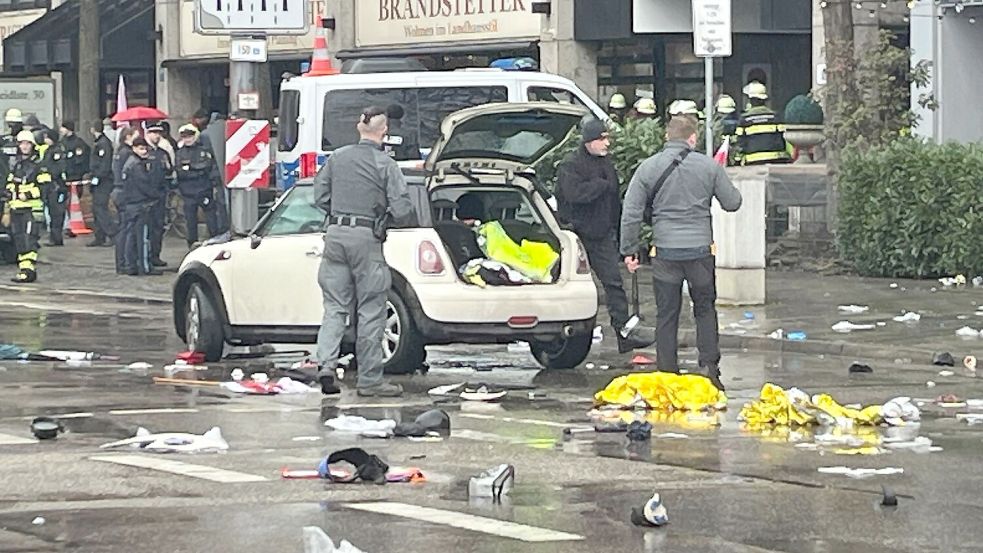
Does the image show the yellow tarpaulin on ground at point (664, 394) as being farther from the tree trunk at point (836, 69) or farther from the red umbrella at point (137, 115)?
the red umbrella at point (137, 115)

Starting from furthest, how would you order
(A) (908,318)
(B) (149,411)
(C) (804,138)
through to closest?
1. (C) (804,138)
2. (A) (908,318)
3. (B) (149,411)

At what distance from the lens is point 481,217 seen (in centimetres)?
1530

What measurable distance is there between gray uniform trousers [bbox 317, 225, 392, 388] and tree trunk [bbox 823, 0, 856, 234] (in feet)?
34.2

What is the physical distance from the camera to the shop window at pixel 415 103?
75.5 feet

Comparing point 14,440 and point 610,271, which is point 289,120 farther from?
point 14,440

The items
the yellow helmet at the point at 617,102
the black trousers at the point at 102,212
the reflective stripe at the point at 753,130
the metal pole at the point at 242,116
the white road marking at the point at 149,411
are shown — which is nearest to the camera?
the white road marking at the point at 149,411

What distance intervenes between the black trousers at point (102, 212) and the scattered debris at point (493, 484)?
2135cm

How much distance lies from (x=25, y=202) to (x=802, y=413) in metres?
16.5

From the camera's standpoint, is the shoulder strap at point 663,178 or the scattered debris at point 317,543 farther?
the shoulder strap at point 663,178

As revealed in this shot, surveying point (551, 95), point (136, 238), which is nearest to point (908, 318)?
point (551, 95)

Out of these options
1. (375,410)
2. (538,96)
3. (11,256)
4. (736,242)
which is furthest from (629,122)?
(375,410)

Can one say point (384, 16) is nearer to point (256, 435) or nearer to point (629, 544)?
point (256, 435)

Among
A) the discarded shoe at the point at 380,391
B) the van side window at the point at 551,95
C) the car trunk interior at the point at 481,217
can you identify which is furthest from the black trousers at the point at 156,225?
the discarded shoe at the point at 380,391

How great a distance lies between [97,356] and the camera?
16.2 m
